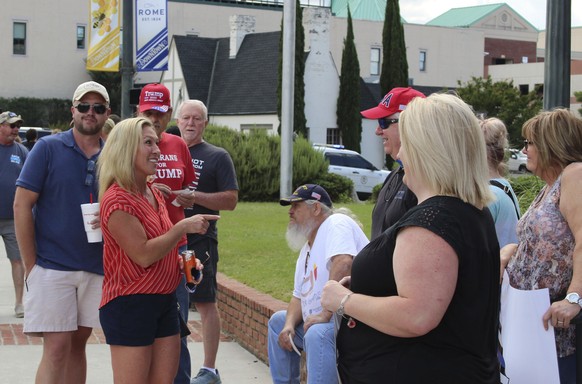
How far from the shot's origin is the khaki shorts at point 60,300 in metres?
5.52

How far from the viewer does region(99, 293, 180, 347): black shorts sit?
493 cm

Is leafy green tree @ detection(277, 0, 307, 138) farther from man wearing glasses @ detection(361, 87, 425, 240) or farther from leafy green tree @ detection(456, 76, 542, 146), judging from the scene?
man wearing glasses @ detection(361, 87, 425, 240)

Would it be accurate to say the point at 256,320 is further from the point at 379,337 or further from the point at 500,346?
the point at 379,337

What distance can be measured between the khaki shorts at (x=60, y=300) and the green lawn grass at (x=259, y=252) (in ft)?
9.53

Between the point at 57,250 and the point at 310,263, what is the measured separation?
1.53 metres

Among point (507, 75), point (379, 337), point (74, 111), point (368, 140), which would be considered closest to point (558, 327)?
point (379, 337)

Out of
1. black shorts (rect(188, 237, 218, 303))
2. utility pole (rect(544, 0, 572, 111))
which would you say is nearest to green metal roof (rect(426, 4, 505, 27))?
utility pole (rect(544, 0, 572, 111))

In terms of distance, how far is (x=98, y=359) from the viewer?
26.4 feet

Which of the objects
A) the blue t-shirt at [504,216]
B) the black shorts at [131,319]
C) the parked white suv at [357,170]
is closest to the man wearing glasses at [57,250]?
the black shorts at [131,319]

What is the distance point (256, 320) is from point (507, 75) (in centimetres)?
7455

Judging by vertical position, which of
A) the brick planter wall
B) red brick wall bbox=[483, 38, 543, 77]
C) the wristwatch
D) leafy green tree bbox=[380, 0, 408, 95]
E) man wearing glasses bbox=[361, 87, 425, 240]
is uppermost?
red brick wall bbox=[483, 38, 543, 77]

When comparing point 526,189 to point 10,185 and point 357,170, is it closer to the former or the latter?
point 10,185

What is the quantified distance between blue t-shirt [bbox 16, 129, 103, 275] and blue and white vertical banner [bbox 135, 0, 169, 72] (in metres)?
8.34

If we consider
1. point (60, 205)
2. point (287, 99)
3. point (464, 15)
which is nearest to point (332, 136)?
point (287, 99)
